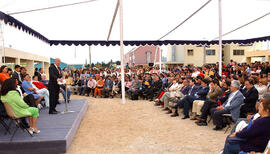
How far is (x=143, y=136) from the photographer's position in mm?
4605

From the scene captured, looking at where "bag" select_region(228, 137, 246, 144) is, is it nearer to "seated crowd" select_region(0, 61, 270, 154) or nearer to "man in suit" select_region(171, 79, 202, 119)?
"seated crowd" select_region(0, 61, 270, 154)

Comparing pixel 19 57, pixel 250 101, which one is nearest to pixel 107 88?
pixel 19 57

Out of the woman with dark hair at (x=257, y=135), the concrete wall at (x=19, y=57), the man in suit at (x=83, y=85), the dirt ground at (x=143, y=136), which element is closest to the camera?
the woman with dark hair at (x=257, y=135)

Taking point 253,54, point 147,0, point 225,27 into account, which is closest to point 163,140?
point 147,0

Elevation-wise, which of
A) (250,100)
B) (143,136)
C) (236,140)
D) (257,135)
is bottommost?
(143,136)

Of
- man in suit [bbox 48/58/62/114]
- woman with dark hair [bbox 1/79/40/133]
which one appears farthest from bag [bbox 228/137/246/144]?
man in suit [bbox 48/58/62/114]

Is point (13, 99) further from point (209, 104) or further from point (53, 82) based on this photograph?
point (209, 104)

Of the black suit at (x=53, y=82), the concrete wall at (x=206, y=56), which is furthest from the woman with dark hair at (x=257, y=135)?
the concrete wall at (x=206, y=56)

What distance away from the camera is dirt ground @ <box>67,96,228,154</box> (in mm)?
3840

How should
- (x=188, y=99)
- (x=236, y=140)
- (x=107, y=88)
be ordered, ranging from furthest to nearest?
1. (x=107, y=88)
2. (x=188, y=99)
3. (x=236, y=140)

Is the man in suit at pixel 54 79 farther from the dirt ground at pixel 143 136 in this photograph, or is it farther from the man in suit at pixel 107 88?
the man in suit at pixel 107 88

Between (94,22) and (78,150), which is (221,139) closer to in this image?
(78,150)

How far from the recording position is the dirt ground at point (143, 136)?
12.6 feet

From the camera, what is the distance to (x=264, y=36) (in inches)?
449
